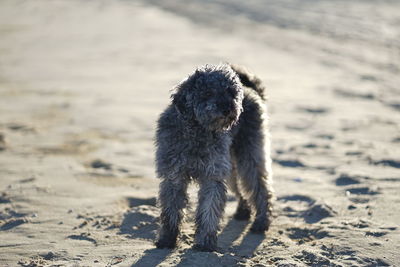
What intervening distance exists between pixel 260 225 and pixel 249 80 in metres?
1.87

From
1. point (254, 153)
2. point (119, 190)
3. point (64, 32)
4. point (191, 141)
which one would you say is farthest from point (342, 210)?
point (64, 32)

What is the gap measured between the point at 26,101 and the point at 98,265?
8180mm

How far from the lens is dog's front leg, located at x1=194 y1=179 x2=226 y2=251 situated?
20.8 ft

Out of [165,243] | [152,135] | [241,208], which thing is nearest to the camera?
[165,243]

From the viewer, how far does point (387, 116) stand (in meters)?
11.9

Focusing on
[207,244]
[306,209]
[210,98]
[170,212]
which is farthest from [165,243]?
[306,209]

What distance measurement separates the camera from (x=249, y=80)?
7.76m

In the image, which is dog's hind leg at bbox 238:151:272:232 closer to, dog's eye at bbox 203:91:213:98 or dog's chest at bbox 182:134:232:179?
dog's chest at bbox 182:134:232:179

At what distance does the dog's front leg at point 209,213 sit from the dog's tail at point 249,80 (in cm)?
178

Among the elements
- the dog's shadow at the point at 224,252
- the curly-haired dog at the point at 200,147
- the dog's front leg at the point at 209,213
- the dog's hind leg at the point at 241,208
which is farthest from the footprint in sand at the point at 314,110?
the dog's front leg at the point at 209,213

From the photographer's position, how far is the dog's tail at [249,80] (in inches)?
302

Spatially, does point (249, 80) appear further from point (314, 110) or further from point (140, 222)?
point (314, 110)

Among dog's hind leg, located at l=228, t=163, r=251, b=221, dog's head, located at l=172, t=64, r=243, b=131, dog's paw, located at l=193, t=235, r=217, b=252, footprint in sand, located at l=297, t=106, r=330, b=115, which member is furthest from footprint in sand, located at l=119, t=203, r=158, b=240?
footprint in sand, located at l=297, t=106, r=330, b=115

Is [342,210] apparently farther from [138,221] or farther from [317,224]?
[138,221]
